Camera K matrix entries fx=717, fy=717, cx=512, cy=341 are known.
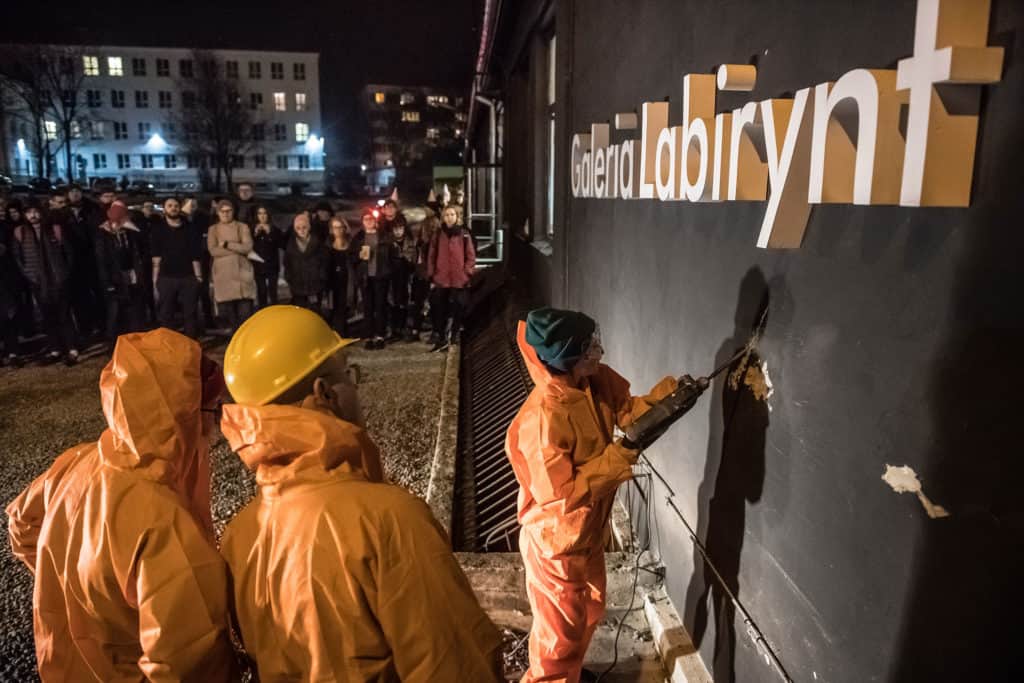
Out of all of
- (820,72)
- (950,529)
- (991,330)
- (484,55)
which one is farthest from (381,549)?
(484,55)

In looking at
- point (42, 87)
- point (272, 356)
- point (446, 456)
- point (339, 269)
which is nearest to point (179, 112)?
point (42, 87)

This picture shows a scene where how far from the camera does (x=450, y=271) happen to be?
9773 millimetres

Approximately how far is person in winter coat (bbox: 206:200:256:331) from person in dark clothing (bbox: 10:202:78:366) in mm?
1749

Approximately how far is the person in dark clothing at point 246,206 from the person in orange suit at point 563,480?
27.5 feet

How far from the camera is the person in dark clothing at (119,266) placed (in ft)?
32.2

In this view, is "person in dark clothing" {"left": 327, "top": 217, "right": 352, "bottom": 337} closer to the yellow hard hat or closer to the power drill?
the power drill

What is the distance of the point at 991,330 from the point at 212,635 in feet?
6.22

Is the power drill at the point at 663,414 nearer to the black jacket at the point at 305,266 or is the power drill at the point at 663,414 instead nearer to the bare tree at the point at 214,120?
the black jacket at the point at 305,266

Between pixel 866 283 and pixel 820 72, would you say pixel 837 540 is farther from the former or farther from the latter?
pixel 820 72

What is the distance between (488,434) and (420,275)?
12.8 ft

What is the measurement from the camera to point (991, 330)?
149cm

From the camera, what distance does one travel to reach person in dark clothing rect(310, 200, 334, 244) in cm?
1001

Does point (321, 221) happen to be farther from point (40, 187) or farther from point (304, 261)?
point (40, 187)

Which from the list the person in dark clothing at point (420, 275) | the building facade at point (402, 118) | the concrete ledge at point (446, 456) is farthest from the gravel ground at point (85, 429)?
the building facade at point (402, 118)
